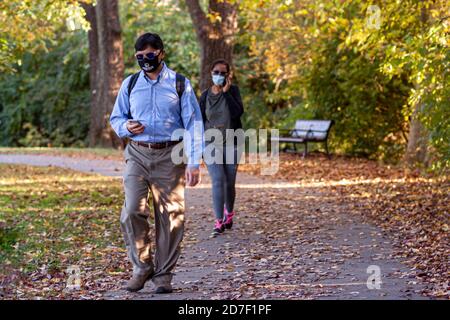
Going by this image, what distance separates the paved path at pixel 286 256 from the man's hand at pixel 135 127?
1435 mm

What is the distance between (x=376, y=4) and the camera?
1791 cm

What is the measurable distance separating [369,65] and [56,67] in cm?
2177

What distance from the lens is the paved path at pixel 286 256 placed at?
8531mm

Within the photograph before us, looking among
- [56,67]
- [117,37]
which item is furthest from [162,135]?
[56,67]

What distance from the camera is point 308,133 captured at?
88.4 ft

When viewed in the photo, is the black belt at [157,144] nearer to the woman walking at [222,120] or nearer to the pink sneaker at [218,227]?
the woman walking at [222,120]

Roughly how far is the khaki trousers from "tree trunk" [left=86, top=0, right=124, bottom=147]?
2230 cm

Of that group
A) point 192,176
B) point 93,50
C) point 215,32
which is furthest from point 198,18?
point 192,176

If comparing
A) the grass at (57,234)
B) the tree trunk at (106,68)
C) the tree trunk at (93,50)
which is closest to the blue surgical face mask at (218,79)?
the grass at (57,234)

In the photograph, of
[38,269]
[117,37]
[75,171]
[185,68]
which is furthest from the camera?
[185,68]

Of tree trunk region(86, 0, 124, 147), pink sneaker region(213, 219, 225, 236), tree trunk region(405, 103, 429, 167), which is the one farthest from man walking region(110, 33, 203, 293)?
tree trunk region(86, 0, 124, 147)

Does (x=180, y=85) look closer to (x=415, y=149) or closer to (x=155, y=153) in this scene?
(x=155, y=153)

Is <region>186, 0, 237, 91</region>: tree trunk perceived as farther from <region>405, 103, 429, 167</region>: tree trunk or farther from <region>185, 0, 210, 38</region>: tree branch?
<region>405, 103, 429, 167</region>: tree trunk
